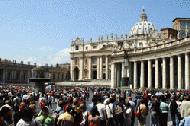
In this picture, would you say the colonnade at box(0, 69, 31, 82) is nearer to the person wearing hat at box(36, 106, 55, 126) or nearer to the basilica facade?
the basilica facade

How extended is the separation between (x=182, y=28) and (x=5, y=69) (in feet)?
264

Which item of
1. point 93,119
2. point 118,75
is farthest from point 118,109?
point 118,75

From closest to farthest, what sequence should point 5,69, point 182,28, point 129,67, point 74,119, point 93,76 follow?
point 74,119 < point 129,67 < point 182,28 < point 93,76 < point 5,69

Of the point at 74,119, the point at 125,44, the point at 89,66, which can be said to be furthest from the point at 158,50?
the point at 89,66

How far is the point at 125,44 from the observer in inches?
5595

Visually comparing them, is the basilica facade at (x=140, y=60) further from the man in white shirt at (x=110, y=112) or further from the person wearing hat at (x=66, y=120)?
the person wearing hat at (x=66, y=120)

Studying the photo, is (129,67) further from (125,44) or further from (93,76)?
(93,76)

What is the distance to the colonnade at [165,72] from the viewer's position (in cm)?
6021

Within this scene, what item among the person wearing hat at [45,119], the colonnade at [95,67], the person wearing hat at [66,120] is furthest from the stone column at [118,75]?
the person wearing hat at [45,119]

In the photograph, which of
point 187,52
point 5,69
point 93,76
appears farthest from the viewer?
point 5,69

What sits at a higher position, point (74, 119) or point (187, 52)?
point (187, 52)

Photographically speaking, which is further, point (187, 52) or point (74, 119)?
point (187, 52)

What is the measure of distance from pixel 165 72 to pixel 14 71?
376 ft

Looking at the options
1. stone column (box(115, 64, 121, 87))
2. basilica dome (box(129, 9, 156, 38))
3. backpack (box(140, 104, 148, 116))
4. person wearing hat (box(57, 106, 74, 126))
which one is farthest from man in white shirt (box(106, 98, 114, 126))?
basilica dome (box(129, 9, 156, 38))
